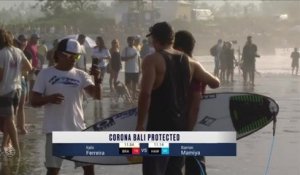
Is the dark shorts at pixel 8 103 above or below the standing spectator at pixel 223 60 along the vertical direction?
above

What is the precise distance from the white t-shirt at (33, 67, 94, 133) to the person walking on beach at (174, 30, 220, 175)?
0.96 m

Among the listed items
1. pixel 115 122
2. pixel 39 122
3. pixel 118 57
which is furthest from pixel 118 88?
pixel 115 122

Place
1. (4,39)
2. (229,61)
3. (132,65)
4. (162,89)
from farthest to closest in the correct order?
(229,61) → (132,65) → (4,39) → (162,89)

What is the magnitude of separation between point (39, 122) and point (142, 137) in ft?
27.7

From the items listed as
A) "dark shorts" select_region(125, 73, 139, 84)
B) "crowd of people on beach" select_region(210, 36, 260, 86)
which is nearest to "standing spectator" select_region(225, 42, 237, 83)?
"crowd of people on beach" select_region(210, 36, 260, 86)

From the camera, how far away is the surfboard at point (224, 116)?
730cm

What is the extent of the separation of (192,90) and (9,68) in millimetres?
3510

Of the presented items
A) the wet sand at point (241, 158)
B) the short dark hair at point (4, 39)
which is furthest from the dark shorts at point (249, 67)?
the short dark hair at point (4, 39)

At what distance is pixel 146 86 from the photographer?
6234 mm

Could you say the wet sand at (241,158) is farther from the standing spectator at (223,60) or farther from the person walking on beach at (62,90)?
the standing spectator at (223,60)

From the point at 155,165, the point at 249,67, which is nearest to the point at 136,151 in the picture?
the point at 155,165

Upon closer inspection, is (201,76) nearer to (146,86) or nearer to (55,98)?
(146,86)

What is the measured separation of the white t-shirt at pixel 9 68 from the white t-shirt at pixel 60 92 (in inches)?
110

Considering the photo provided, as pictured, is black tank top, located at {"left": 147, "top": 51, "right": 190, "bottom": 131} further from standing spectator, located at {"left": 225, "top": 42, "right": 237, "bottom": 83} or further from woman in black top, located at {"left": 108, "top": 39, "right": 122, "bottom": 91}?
standing spectator, located at {"left": 225, "top": 42, "right": 237, "bottom": 83}
